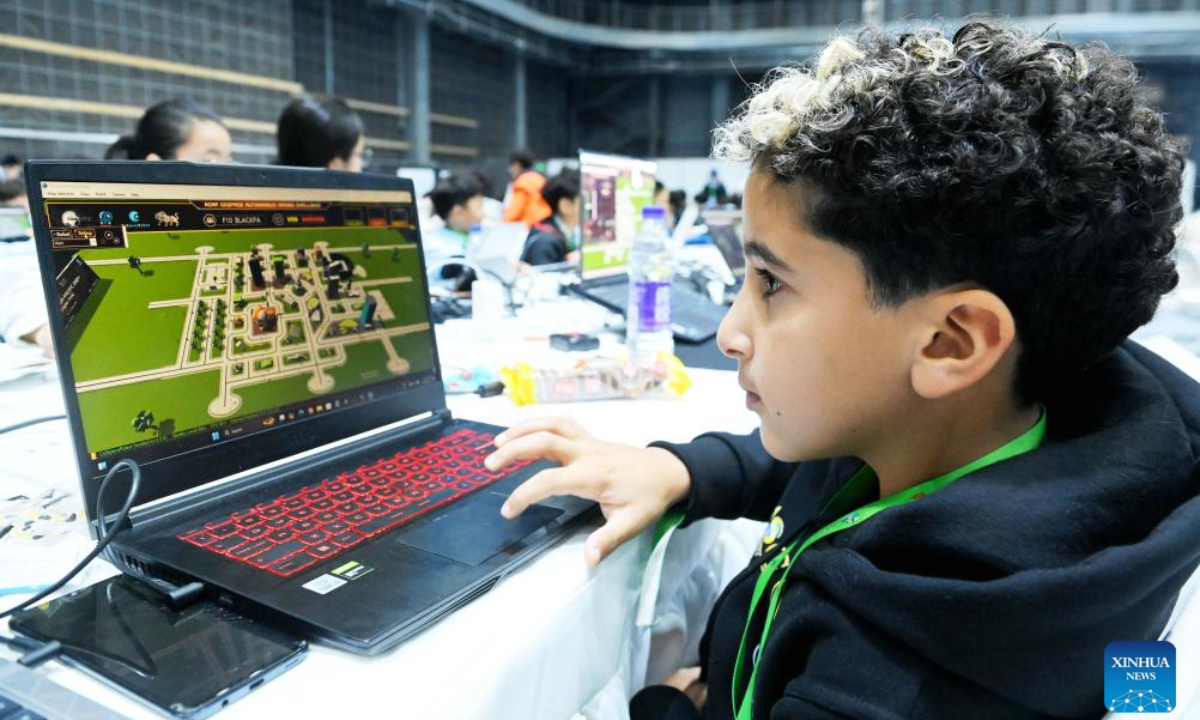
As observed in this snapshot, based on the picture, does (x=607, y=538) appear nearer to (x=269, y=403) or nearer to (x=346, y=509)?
(x=346, y=509)

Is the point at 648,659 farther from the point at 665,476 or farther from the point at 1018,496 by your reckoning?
the point at 1018,496

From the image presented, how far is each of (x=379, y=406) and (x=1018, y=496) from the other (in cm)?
62

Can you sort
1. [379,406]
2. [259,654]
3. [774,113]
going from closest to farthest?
[259,654]
[774,113]
[379,406]

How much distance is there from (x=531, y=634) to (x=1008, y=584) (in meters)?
0.30

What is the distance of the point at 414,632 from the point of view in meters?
0.50

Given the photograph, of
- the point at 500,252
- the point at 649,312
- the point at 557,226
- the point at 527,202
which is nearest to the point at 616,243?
the point at 500,252

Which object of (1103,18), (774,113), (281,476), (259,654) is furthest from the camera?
(1103,18)

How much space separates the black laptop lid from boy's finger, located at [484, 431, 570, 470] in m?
0.20

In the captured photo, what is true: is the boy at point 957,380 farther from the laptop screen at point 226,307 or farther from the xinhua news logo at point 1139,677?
the laptop screen at point 226,307

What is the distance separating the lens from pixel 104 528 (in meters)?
0.57

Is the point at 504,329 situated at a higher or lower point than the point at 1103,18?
lower

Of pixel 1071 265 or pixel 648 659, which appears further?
pixel 648 659

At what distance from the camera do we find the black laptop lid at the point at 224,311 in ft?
1.95

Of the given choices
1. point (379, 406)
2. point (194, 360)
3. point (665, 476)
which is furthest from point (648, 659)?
point (194, 360)
